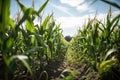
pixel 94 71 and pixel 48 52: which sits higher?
pixel 48 52

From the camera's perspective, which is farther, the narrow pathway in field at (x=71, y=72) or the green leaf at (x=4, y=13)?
the narrow pathway in field at (x=71, y=72)

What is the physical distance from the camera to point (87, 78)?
252cm

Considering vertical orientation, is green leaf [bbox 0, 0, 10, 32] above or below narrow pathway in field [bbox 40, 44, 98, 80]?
above

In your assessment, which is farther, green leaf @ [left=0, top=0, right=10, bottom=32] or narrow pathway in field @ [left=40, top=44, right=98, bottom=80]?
narrow pathway in field @ [left=40, top=44, right=98, bottom=80]

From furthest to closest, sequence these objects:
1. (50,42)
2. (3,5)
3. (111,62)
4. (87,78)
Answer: (50,42)
(87,78)
(111,62)
(3,5)

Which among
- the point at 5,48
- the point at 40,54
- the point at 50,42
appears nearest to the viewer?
the point at 5,48

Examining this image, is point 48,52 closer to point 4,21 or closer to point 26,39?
point 26,39

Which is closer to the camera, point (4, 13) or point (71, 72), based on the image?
point (4, 13)

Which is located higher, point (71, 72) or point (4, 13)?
point (4, 13)

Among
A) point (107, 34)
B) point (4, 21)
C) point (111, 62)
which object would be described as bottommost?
point (111, 62)

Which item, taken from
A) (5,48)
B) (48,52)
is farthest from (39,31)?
(5,48)

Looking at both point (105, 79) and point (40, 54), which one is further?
point (40, 54)

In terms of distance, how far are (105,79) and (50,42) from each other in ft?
5.16

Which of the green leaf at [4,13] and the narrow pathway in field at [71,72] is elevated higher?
the green leaf at [4,13]
